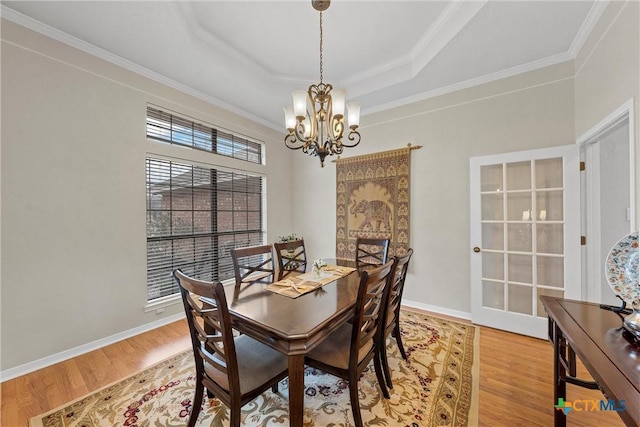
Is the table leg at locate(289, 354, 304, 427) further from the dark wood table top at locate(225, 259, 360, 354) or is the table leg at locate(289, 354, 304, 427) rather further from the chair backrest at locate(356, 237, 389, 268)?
the chair backrest at locate(356, 237, 389, 268)

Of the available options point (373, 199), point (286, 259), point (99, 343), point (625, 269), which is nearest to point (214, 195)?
point (286, 259)

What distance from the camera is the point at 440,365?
2100mm

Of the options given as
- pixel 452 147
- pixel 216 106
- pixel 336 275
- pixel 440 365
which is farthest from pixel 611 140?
pixel 216 106

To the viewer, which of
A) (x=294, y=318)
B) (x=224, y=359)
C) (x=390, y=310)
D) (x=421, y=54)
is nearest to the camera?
(x=224, y=359)

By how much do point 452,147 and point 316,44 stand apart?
2.07 meters

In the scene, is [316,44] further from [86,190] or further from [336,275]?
[86,190]

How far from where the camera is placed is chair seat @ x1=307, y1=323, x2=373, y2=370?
1.47m

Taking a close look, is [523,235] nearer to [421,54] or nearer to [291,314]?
[421,54]

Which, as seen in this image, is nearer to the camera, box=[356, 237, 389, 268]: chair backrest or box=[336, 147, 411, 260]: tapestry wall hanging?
box=[356, 237, 389, 268]: chair backrest

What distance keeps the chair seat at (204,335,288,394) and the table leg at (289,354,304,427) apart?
0.20 meters

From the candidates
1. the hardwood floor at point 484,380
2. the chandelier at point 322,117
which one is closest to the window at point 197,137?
the chandelier at point 322,117

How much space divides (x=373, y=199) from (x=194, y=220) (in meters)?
2.59

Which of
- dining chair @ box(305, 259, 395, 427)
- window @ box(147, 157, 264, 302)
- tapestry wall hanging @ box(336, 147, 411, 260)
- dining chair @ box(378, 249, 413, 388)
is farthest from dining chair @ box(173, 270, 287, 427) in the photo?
tapestry wall hanging @ box(336, 147, 411, 260)

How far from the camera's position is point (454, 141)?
309 centimetres
